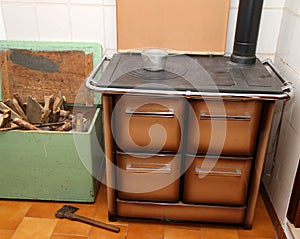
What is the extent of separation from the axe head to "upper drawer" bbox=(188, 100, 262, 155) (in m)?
0.71

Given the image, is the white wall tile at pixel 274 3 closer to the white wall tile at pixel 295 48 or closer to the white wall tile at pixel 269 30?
the white wall tile at pixel 269 30

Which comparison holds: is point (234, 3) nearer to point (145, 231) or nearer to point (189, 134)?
point (189, 134)

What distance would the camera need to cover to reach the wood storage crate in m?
1.72

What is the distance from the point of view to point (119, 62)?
172cm

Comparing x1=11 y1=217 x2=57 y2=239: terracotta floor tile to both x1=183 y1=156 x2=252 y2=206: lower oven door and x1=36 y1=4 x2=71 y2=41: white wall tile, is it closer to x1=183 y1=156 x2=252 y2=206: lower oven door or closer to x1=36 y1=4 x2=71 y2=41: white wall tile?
x1=183 y1=156 x2=252 y2=206: lower oven door

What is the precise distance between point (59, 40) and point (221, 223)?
4.15ft

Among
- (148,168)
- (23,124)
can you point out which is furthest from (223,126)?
(23,124)

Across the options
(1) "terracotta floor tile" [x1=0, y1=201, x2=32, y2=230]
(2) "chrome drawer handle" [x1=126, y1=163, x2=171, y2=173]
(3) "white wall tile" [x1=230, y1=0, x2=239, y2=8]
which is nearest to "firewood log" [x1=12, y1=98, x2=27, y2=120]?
(1) "terracotta floor tile" [x1=0, y1=201, x2=32, y2=230]

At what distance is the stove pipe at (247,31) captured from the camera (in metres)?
1.56

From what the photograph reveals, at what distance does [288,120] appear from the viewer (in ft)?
5.56

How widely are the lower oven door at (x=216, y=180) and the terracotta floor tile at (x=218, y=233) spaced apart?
16 cm

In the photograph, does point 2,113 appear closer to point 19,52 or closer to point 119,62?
point 19,52

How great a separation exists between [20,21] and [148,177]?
3.55 ft

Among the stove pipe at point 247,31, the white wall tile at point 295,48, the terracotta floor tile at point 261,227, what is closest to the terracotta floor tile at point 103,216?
the terracotta floor tile at point 261,227
